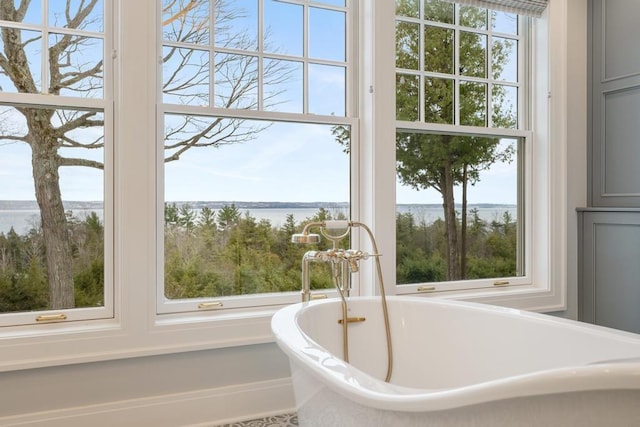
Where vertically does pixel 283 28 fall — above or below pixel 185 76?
above

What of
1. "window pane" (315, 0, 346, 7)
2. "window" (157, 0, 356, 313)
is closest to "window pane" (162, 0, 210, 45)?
"window" (157, 0, 356, 313)

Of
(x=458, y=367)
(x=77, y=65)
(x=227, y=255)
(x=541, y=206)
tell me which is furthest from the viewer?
(x=541, y=206)

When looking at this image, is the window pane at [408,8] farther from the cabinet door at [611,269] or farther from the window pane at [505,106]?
the cabinet door at [611,269]

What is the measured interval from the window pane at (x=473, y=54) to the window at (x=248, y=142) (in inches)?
28.8

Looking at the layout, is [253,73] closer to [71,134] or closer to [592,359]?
[71,134]

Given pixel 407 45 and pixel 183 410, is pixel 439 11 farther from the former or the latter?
pixel 183 410

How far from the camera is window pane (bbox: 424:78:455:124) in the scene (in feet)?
9.20

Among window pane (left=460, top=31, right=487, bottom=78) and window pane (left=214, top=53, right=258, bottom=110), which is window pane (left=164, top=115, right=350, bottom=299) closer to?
window pane (left=214, top=53, right=258, bottom=110)

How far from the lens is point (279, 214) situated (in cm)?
249

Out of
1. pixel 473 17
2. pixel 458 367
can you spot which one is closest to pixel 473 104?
pixel 473 17

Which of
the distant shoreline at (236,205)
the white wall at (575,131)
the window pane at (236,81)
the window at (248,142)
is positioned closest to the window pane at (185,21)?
the window at (248,142)

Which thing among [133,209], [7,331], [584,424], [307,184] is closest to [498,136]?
[307,184]

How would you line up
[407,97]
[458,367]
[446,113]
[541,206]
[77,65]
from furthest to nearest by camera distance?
[541,206] → [446,113] → [407,97] → [77,65] → [458,367]

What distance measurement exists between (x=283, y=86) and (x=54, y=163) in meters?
1.11
